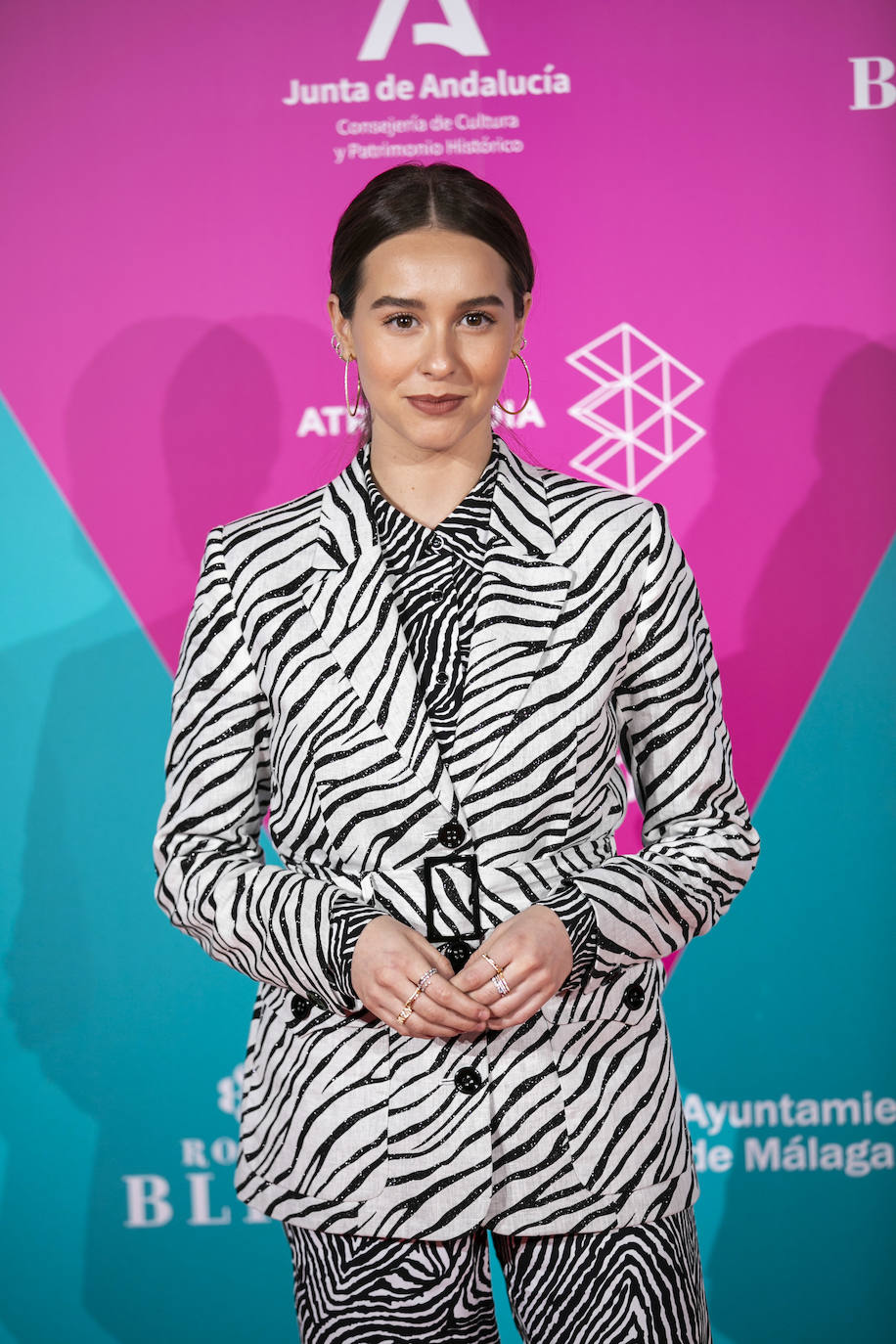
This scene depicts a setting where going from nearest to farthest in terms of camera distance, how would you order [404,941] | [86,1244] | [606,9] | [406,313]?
1. [404,941]
2. [406,313]
3. [606,9]
4. [86,1244]

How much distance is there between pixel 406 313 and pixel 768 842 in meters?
1.30

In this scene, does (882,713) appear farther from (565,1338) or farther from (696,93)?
(565,1338)

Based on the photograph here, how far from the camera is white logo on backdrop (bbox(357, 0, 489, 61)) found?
89.8 inches

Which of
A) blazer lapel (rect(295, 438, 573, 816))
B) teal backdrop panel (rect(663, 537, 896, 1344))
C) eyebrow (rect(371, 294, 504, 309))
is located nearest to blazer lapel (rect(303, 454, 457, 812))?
Answer: blazer lapel (rect(295, 438, 573, 816))

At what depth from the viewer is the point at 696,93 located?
2.29 meters

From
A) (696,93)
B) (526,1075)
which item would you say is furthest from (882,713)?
(526,1075)

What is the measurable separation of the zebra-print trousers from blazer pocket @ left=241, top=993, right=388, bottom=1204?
0.06 metres

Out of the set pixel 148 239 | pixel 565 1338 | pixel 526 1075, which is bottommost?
pixel 565 1338

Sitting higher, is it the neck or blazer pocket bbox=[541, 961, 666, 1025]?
the neck

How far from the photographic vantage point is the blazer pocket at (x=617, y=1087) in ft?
4.42

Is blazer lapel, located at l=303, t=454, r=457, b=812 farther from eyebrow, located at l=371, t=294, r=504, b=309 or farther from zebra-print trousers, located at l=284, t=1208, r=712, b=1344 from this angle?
zebra-print trousers, located at l=284, t=1208, r=712, b=1344

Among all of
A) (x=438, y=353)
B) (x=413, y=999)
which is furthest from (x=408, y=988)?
(x=438, y=353)

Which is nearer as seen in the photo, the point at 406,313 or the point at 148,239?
the point at 406,313

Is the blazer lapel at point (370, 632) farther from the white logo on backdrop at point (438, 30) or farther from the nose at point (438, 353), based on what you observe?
the white logo on backdrop at point (438, 30)
